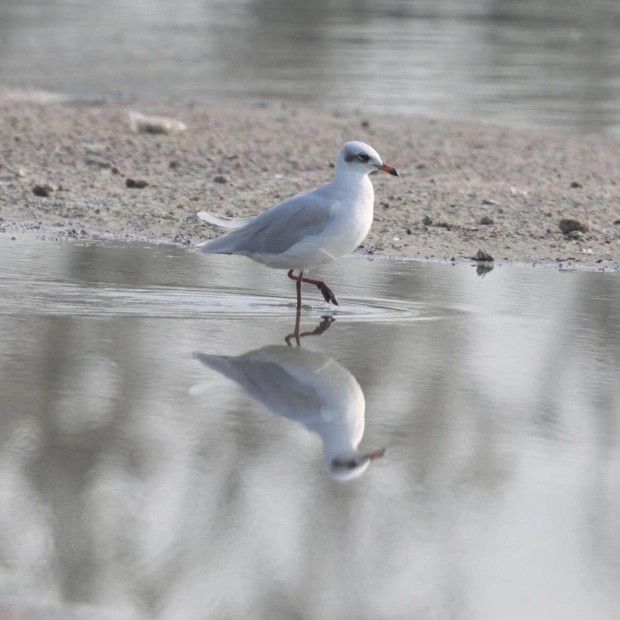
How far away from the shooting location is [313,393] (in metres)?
5.61

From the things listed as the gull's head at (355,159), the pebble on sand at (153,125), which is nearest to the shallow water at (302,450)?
the gull's head at (355,159)

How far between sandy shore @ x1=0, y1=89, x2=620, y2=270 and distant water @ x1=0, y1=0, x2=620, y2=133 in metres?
2.03

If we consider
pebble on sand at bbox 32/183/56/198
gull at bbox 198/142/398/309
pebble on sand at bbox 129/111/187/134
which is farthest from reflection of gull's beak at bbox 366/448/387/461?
pebble on sand at bbox 129/111/187/134

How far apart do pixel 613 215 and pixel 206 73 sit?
9.53m

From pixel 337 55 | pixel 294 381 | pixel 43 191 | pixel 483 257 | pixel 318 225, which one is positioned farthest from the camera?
pixel 337 55

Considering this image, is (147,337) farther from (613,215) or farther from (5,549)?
(613,215)

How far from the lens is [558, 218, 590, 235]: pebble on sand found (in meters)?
9.20

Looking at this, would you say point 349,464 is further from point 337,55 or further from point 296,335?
point 337,55

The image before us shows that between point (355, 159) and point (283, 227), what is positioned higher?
point (355, 159)

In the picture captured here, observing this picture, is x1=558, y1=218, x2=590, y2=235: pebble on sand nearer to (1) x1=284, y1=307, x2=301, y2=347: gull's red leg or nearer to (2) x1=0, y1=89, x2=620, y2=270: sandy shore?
(2) x1=0, y1=89, x2=620, y2=270: sandy shore

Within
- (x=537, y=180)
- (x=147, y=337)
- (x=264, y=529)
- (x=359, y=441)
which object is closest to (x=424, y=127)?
(x=537, y=180)

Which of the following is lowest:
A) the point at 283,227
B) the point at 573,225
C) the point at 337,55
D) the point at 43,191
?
the point at 337,55

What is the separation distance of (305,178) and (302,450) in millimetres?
5817

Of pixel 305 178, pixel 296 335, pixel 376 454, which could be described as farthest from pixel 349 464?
pixel 305 178
